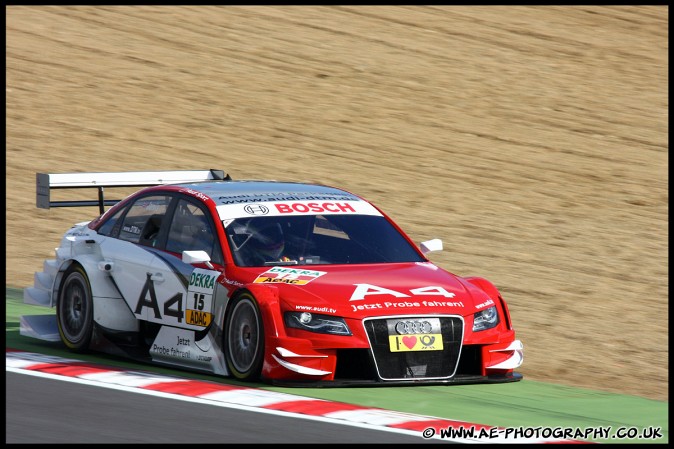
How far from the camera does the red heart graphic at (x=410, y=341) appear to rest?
29.2 feet

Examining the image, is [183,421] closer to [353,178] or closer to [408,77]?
[353,178]

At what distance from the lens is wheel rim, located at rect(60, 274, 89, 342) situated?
10.5 m

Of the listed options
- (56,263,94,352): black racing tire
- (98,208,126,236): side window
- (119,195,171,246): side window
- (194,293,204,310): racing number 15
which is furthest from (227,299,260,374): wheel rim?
(98,208,126,236): side window

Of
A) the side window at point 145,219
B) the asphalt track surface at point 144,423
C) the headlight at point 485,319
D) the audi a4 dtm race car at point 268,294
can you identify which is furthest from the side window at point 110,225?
the headlight at point 485,319

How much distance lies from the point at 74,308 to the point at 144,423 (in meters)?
3.17

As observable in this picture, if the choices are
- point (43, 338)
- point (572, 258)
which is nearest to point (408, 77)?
point (572, 258)

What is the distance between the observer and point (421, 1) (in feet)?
93.0

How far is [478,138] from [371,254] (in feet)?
35.6

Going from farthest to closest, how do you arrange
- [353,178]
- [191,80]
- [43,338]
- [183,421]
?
[191,80] → [353,178] → [43,338] → [183,421]

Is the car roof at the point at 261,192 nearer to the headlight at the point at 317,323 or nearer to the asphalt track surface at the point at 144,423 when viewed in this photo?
the headlight at the point at 317,323

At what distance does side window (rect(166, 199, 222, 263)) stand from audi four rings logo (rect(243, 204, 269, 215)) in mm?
294

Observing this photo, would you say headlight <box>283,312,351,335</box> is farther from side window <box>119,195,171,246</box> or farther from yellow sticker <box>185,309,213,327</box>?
side window <box>119,195,171,246</box>

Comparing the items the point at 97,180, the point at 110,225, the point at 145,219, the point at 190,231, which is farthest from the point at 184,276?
the point at 97,180

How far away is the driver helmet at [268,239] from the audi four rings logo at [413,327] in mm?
1221
